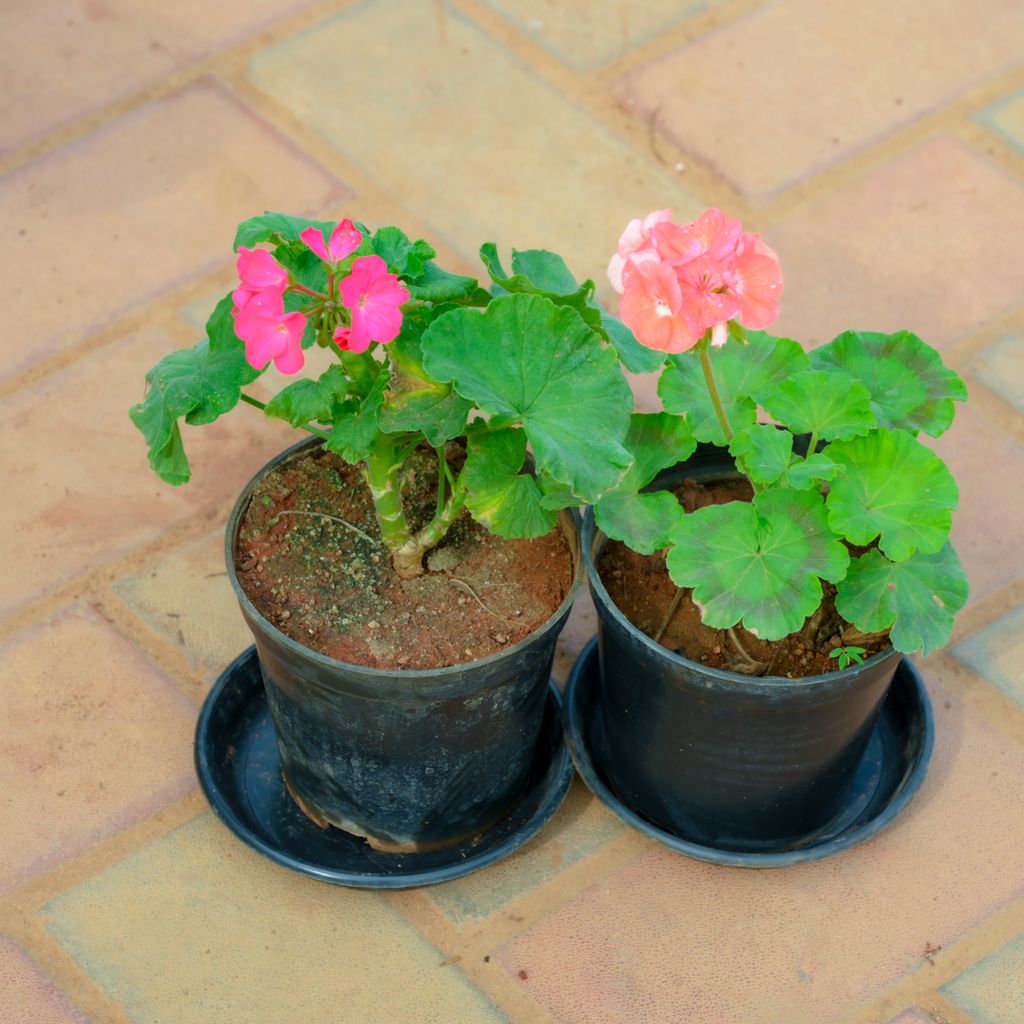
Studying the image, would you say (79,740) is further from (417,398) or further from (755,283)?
(755,283)

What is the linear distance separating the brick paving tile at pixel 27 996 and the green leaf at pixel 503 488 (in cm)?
73

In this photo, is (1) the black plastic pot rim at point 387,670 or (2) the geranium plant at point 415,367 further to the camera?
(1) the black plastic pot rim at point 387,670

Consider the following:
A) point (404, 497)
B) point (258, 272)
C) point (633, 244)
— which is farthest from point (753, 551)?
point (258, 272)

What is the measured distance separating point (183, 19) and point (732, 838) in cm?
189

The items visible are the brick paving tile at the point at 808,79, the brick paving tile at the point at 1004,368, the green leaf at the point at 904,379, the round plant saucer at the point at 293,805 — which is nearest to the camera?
the green leaf at the point at 904,379

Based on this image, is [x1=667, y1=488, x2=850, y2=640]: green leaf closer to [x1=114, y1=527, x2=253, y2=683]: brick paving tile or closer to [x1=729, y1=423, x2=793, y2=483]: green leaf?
[x1=729, y1=423, x2=793, y2=483]: green leaf

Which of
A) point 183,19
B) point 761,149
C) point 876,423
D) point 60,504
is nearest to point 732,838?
point 876,423

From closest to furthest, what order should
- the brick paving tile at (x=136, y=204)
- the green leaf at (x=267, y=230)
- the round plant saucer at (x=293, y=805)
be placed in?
the green leaf at (x=267, y=230) → the round plant saucer at (x=293, y=805) → the brick paving tile at (x=136, y=204)

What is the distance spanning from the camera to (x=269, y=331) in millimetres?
1457

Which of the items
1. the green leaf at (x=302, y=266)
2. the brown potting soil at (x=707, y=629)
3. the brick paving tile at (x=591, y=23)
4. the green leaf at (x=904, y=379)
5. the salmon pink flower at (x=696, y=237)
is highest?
the salmon pink flower at (x=696, y=237)

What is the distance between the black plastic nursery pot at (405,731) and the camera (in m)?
1.69

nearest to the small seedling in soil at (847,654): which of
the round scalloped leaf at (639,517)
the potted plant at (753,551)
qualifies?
the potted plant at (753,551)

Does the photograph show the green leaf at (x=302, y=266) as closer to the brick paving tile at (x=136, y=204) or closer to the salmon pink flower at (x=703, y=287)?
the salmon pink flower at (x=703, y=287)

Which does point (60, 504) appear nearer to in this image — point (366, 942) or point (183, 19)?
point (366, 942)
